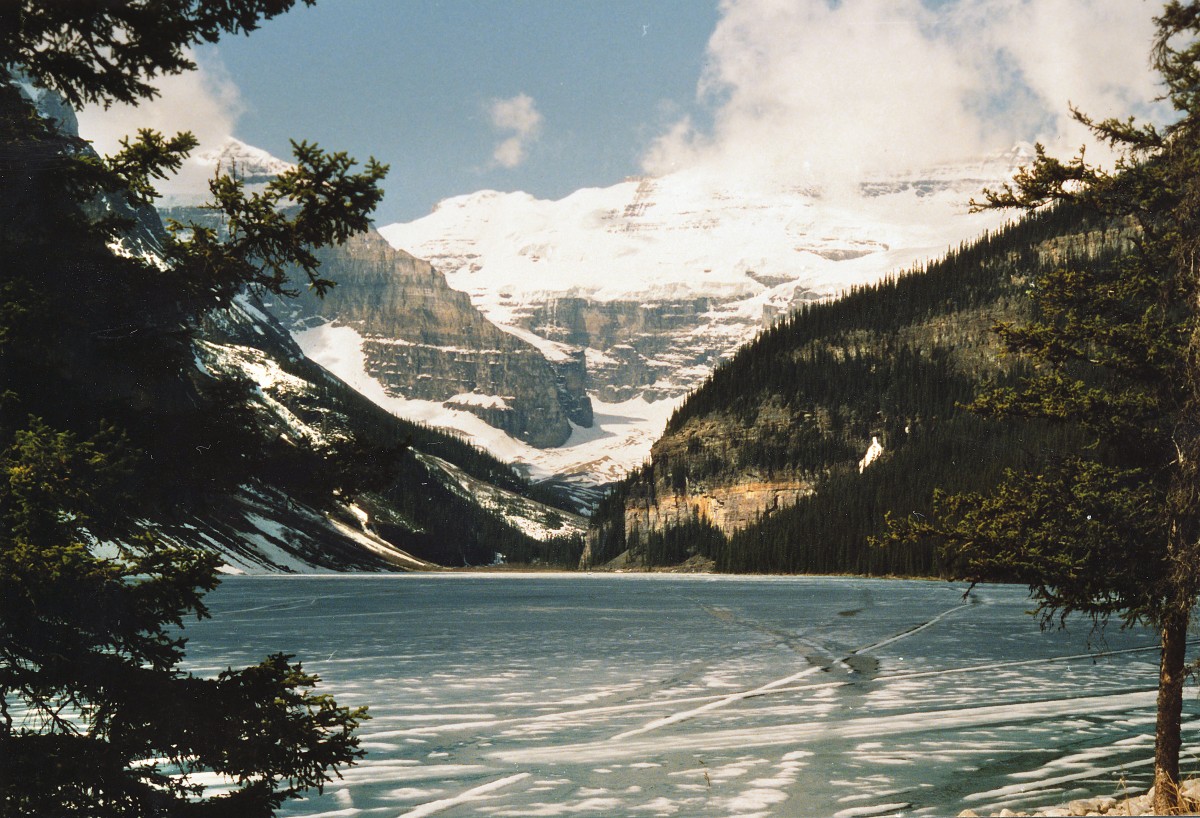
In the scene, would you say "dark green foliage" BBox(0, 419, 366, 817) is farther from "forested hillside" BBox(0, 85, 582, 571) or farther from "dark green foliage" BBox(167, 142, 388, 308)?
"dark green foliage" BBox(167, 142, 388, 308)

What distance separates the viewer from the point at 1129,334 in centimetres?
1781

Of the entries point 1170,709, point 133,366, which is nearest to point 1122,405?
point 1170,709

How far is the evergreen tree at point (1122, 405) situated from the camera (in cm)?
1734

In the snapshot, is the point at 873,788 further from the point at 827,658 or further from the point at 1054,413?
the point at 827,658

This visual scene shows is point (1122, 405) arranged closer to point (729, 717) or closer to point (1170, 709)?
point (1170, 709)

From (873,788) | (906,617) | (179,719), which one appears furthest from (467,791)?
(906,617)

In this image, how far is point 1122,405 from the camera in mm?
18188

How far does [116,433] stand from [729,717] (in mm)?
21332

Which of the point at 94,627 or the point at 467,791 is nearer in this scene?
the point at 94,627

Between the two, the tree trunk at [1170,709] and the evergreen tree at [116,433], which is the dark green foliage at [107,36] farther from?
the tree trunk at [1170,709]

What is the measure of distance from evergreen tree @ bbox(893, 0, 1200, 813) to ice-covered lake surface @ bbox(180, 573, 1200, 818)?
403cm

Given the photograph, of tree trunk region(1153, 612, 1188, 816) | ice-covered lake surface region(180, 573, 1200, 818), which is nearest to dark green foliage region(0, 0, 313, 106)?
ice-covered lake surface region(180, 573, 1200, 818)

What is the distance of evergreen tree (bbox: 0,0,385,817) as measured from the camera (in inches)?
404

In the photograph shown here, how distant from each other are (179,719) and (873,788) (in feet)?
46.4
